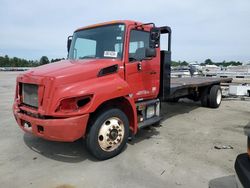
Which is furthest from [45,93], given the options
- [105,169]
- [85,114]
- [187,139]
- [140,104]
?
[187,139]

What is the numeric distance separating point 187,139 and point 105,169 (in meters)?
2.30

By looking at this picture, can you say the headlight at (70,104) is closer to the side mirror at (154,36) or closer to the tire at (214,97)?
the side mirror at (154,36)

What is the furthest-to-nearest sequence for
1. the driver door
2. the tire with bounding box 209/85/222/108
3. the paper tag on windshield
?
the tire with bounding box 209/85/222/108
the driver door
the paper tag on windshield

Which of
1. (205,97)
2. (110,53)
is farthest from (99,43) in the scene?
(205,97)

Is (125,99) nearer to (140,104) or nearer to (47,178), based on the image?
(140,104)

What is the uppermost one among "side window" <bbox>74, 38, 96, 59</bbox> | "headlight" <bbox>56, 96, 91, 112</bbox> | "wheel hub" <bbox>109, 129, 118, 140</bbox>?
"side window" <bbox>74, 38, 96, 59</bbox>

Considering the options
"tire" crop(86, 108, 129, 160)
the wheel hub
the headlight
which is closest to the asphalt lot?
"tire" crop(86, 108, 129, 160)

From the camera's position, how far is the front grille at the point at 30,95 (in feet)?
13.5

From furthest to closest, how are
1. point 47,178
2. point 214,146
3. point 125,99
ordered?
point 214,146
point 125,99
point 47,178

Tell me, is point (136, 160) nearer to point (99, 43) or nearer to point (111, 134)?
point (111, 134)

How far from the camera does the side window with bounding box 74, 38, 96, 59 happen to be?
5109mm

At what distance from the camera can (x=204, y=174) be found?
12.3 ft

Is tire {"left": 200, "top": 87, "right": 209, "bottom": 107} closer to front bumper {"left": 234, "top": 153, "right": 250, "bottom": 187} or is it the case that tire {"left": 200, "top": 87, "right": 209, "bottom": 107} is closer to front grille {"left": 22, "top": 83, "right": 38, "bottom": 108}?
front grille {"left": 22, "top": 83, "right": 38, "bottom": 108}

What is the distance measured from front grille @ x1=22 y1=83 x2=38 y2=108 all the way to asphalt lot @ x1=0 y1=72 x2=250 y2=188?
3.42 feet
